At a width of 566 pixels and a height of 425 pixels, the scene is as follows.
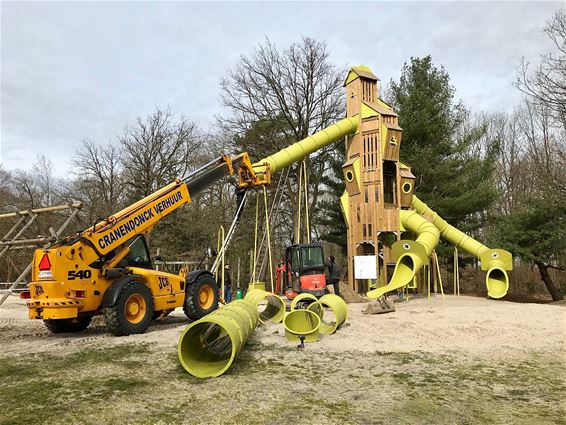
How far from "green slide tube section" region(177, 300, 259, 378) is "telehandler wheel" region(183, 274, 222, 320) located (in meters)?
3.18

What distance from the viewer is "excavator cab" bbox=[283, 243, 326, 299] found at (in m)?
15.6

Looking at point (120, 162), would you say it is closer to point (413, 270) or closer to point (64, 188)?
point (64, 188)

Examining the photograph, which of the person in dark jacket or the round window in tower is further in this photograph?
the round window in tower

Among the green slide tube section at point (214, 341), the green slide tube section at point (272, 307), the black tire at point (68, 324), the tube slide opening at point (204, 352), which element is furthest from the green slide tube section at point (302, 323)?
the black tire at point (68, 324)

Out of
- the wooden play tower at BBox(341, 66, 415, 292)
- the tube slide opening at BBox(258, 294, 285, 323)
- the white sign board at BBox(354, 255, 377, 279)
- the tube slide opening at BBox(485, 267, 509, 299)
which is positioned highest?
the wooden play tower at BBox(341, 66, 415, 292)

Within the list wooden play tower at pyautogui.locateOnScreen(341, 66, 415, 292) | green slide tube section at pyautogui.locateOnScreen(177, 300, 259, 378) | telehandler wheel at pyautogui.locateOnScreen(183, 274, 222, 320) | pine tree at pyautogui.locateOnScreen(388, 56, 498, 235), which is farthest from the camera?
pine tree at pyautogui.locateOnScreen(388, 56, 498, 235)

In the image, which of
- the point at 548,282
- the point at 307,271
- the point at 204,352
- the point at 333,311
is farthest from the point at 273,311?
the point at 548,282

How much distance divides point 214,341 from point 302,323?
2.36 m

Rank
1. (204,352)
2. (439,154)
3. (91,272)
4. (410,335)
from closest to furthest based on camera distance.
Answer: (204,352) < (91,272) < (410,335) < (439,154)

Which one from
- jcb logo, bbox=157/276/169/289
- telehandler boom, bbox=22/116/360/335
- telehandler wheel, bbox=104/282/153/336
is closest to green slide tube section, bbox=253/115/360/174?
telehandler boom, bbox=22/116/360/335

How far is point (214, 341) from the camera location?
8.38m

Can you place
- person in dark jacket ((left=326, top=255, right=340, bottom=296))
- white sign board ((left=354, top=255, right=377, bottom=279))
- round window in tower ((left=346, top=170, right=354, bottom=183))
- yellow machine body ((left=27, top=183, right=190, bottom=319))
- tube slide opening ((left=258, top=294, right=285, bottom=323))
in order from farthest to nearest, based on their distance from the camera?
round window in tower ((left=346, top=170, right=354, bottom=183)) < person in dark jacket ((left=326, top=255, right=340, bottom=296)) < white sign board ((left=354, top=255, right=377, bottom=279)) < tube slide opening ((left=258, top=294, right=285, bottom=323)) < yellow machine body ((left=27, top=183, right=190, bottom=319))

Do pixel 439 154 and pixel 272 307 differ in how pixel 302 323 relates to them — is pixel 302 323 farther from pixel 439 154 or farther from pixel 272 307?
pixel 439 154

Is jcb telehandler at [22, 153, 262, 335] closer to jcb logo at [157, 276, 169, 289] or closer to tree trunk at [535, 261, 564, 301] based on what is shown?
jcb logo at [157, 276, 169, 289]
